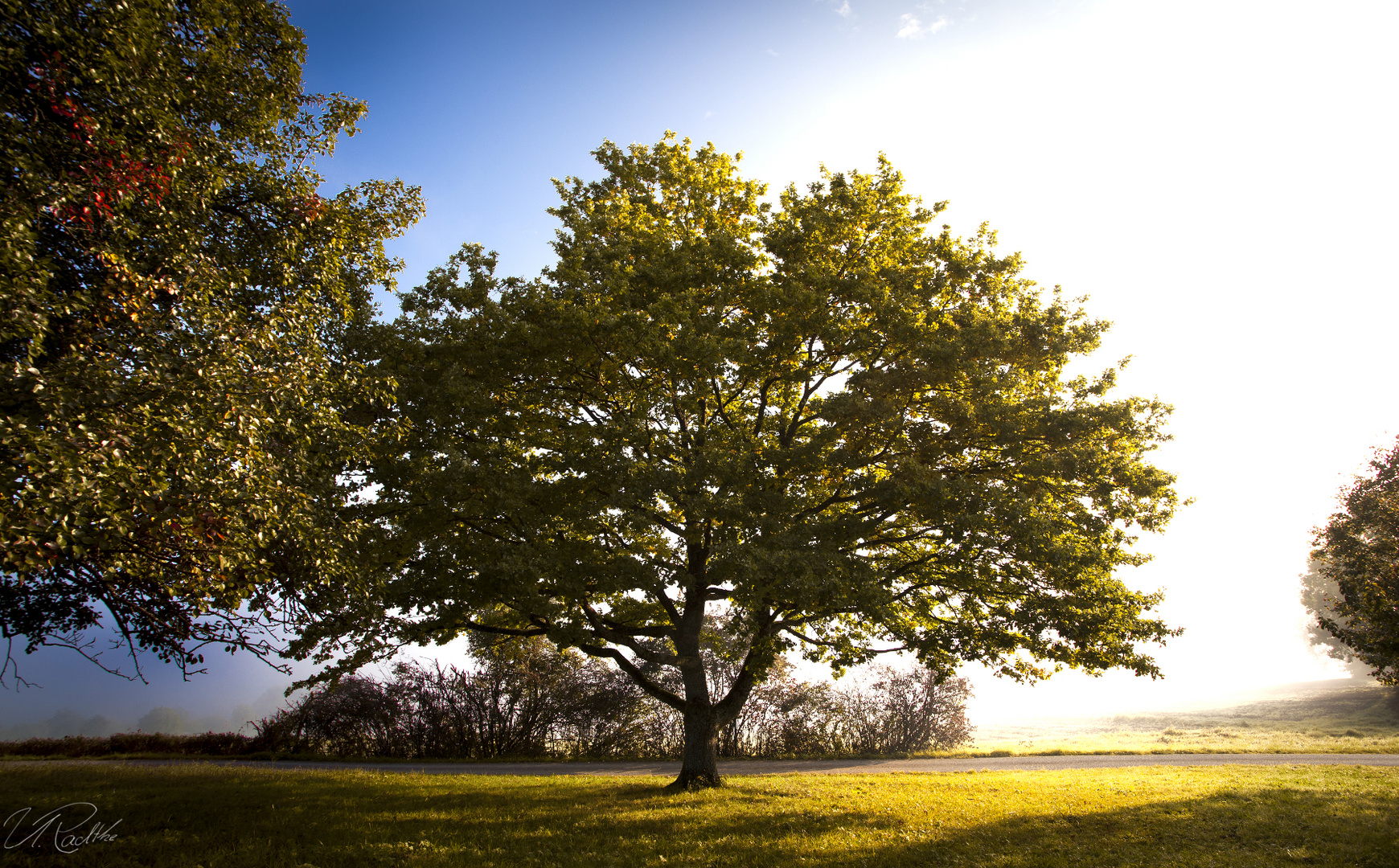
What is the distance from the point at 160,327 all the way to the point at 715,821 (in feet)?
35.0

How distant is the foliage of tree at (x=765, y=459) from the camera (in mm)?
11641

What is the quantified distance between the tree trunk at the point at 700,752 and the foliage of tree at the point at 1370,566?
1514 cm

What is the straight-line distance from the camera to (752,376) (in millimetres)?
14992

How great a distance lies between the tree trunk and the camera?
14.0 meters

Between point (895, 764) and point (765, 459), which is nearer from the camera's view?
point (765, 459)

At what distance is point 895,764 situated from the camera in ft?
66.9

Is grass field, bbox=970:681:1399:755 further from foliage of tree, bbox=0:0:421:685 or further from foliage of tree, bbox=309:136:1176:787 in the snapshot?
foliage of tree, bbox=0:0:421:685

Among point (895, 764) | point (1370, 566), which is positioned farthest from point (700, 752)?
point (1370, 566)

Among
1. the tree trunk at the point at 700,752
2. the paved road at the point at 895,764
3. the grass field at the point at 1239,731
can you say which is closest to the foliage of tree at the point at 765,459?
the tree trunk at the point at 700,752

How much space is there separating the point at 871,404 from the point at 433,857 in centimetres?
1033
